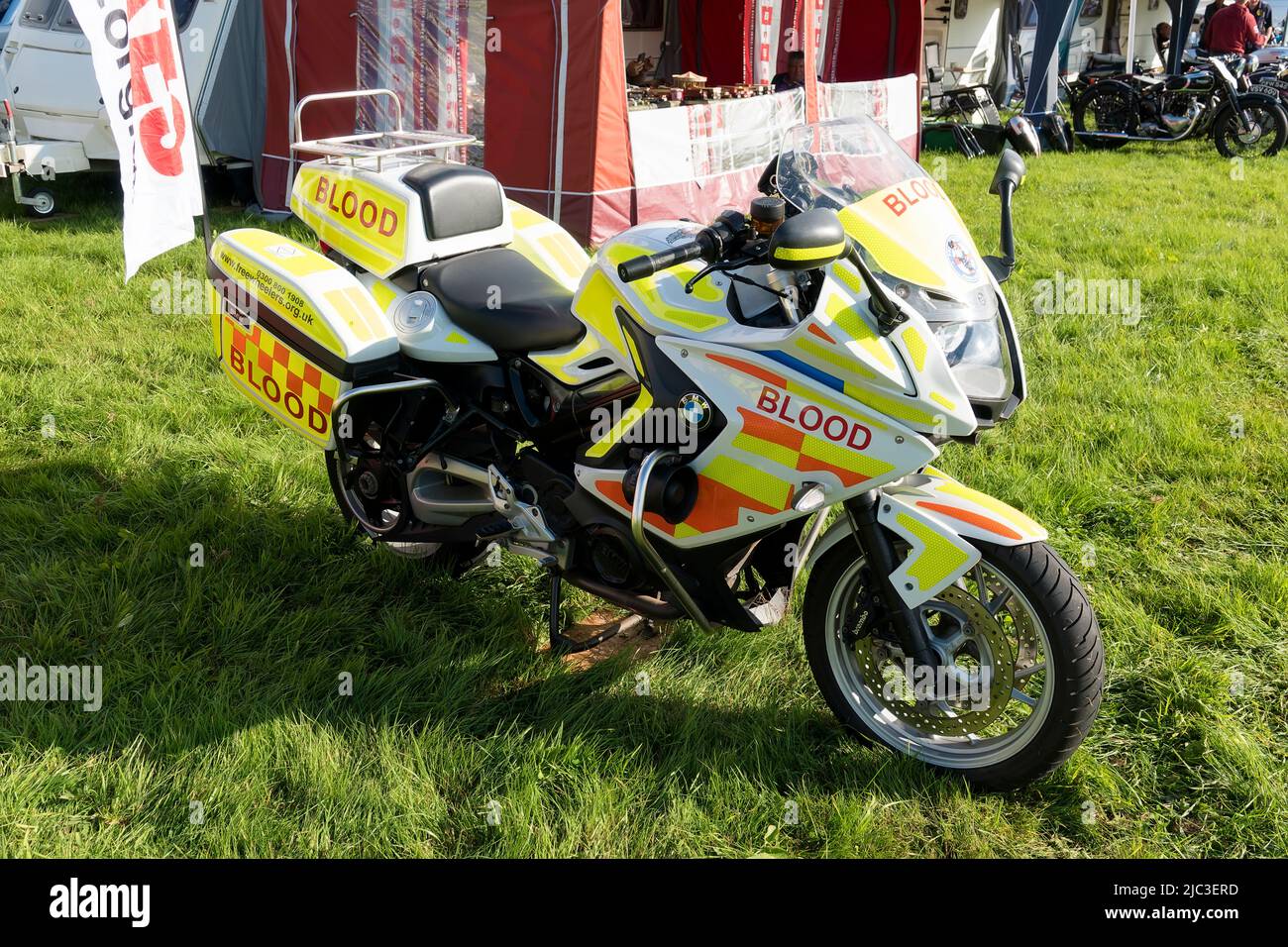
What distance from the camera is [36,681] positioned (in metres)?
3.10

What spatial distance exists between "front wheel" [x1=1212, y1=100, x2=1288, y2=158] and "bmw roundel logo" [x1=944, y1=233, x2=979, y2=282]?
446 inches

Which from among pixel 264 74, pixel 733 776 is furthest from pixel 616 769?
pixel 264 74

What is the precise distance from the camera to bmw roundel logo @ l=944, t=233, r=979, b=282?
7.82 ft

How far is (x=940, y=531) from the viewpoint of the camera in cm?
246

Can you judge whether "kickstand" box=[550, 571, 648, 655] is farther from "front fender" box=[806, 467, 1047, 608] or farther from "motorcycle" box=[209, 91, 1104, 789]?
"front fender" box=[806, 467, 1047, 608]

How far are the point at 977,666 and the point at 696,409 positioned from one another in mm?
954

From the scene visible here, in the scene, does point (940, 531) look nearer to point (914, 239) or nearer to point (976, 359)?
point (976, 359)

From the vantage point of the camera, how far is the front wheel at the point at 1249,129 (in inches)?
461

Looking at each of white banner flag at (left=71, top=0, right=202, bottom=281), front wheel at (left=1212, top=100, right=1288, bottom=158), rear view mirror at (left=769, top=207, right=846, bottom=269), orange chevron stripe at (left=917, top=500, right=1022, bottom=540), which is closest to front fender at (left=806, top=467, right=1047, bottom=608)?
orange chevron stripe at (left=917, top=500, right=1022, bottom=540)

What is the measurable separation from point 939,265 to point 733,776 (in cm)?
137

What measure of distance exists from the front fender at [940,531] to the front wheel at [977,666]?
0.05 m
